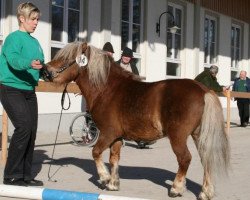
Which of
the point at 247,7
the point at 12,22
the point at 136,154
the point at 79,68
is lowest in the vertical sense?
the point at 136,154

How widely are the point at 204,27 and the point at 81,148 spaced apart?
409 inches

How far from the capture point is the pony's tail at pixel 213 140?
5.10 m

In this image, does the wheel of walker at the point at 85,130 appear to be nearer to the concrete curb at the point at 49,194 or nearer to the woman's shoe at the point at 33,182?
the woman's shoe at the point at 33,182

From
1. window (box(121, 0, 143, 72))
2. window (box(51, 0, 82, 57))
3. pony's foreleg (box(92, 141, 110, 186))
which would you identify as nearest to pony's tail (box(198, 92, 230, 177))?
pony's foreleg (box(92, 141, 110, 186))

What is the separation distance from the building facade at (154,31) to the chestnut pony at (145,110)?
5754 millimetres

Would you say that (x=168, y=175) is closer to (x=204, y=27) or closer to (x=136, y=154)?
(x=136, y=154)

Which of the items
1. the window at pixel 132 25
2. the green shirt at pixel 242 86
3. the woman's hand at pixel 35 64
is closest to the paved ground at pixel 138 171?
the woman's hand at pixel 35 64

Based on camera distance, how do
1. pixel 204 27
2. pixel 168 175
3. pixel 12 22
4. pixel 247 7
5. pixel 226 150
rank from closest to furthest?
pixel 226 150 < pixel 168 175 < pixel 12 22 < pixel 204 27 < pixel 247 7

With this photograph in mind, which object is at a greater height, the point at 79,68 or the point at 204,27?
the point at 204,27

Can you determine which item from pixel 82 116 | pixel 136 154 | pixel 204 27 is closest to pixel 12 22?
pixel 82 116

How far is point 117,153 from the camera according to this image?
18.9 feet

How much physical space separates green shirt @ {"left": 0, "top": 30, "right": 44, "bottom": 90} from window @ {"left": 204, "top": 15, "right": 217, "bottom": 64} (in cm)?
1394

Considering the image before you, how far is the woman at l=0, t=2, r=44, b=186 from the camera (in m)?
5.51

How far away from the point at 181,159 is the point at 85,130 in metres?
4.74
